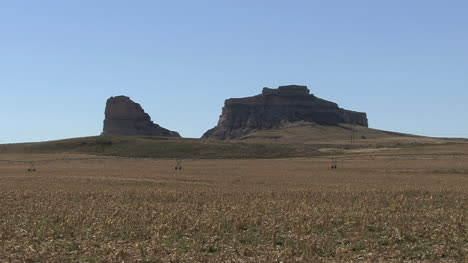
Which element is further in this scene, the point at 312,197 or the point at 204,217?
the point at 312,197

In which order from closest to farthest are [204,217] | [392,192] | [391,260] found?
[391,260], [204,217], [392,192]

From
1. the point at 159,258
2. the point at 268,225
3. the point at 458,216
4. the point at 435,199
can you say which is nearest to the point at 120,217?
the point at 268,225

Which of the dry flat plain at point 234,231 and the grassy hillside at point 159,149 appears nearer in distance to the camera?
the dry flat plain at point 234,231

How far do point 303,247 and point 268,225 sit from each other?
4.31 metres

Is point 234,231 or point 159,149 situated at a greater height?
point 159,149

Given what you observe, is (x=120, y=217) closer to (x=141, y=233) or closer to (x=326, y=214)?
(x=141, y=233)

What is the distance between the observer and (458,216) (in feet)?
71.5

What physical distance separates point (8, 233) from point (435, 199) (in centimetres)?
2277

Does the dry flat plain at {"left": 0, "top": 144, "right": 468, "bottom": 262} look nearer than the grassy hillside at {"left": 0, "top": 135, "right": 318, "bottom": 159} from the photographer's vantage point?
Yes

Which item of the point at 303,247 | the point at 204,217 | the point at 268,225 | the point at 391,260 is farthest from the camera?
the point at 204,217

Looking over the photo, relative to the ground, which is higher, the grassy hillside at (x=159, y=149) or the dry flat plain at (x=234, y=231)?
the grassy hillside at (x=159, y=149)

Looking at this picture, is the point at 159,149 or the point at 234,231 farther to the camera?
the point at 159,149

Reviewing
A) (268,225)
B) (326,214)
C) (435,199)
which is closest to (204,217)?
(268,225)

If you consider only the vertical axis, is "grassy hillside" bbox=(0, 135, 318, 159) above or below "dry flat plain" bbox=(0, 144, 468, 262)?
above
